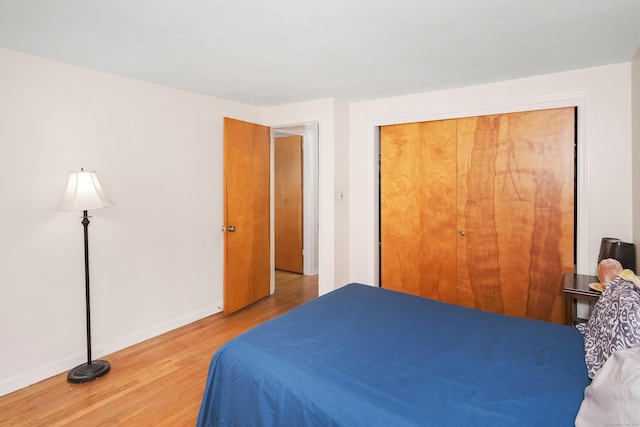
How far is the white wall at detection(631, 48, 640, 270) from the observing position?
2.49 metres

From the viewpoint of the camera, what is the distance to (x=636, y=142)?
2.56 metres

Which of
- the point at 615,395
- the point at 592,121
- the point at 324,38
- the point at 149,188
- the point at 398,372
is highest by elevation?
the point at 324,38

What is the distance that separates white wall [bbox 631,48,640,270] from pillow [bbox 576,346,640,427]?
1739 mm

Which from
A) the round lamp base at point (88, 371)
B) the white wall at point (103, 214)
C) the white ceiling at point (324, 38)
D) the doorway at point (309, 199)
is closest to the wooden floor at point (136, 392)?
the round lamp base at point (88, 371)

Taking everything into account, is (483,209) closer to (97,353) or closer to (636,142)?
(636,142)

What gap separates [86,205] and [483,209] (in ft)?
10.8

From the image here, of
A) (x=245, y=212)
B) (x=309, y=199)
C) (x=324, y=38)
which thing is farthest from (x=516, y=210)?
(x=309, y=199)

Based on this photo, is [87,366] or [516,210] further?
[516,210]

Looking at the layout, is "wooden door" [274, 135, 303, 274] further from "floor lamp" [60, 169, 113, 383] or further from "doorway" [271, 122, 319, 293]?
"floor lamp" [60, 169, 113, 383]

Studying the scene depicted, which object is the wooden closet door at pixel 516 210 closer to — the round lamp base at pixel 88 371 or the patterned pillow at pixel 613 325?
the patterned pillow at pixel 613 325

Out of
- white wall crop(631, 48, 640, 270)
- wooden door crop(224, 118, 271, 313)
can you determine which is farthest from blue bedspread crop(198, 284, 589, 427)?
wooden door crop(224, 118, 271, 313)

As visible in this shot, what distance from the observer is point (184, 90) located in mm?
3477

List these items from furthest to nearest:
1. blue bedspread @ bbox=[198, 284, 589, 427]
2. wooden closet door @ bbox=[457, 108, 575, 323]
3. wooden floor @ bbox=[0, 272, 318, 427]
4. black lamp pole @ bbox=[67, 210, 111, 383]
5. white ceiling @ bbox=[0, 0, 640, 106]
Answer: wooden closet door @ bbox=[457, 108, 575, 323], black lamp pole @ bbox=[67, 210, 111, 383], wooden floor @ bbox=[0, 272, 318, 427], white ceiling @ bbox=[0, 0, 640, 106], blue bedspread @ bbox=[198, 284, 589, 427]

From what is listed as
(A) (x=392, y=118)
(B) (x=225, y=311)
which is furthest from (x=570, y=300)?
(B) (x=225, y=311)
